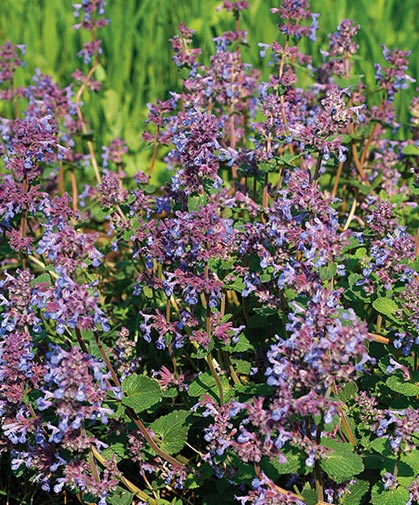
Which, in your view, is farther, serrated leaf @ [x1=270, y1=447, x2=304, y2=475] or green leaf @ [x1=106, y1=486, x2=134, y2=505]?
green leaf @ [x1=106, y1=486, x2=134, y2=505]

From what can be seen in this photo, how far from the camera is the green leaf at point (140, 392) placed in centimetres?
304

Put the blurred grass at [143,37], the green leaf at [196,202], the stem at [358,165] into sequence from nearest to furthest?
1. the green leaf at [196,202]
2. the stem at [358,165]
3. the blurred grass at [143,37]

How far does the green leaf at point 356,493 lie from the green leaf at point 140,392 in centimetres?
85

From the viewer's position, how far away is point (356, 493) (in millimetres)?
3061

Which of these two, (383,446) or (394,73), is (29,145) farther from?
(394,73)

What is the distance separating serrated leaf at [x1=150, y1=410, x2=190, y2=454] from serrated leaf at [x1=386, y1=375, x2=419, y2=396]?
2.86 ft

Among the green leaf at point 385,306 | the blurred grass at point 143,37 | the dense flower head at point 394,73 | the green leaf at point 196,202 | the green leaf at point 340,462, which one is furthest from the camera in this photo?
the blurred grass at point 143,37

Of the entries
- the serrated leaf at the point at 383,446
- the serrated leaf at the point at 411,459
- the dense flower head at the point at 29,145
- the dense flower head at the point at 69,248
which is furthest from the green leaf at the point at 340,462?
the dense flower head at the point at 29,145

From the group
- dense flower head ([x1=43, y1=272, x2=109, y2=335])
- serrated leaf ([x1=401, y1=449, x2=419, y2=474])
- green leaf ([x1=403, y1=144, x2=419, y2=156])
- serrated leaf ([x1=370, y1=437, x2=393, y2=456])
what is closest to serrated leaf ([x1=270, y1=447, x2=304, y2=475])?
serrated leaf ([x1=370, y1=437, x2=393, y2=456])

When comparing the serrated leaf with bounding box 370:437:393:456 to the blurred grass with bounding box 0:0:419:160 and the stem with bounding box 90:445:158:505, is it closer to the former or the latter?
the stem with bounding box 90:445:158:505

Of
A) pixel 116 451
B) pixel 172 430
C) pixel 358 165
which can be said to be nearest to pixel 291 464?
pixel 172 430

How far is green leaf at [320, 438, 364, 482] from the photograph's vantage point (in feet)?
8.86

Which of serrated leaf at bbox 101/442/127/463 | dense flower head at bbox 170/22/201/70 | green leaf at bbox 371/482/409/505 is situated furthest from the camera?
dense flower head at bbox 170/22/201/70

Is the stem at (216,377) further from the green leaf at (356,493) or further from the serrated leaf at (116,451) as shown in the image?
the green leaf at (356,493)
